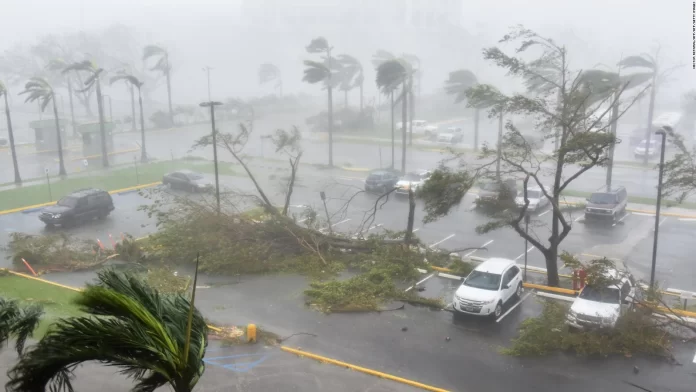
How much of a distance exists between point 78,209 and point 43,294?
9.37 metres

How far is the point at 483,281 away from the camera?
58.0ft

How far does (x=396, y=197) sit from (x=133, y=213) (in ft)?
44.6

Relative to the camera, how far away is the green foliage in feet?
47.6

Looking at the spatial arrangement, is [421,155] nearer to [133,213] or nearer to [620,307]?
[133,213]

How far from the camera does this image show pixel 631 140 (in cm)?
5069

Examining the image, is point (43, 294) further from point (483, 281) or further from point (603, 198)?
point (603, 198)

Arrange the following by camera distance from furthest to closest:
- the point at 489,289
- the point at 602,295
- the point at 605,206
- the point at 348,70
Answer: the point at 348,70 < the point at 605,206 < the point at 489,289 < the point at 602,295

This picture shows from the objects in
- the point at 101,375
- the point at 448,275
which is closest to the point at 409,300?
the point at 448,275

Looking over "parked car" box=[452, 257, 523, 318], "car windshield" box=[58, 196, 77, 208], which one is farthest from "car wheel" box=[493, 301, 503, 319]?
"car windshield" box=[58, 196, 77, 208]

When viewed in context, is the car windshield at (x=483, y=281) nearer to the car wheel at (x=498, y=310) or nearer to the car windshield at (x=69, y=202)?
the car wheel at (x=498, y=310)

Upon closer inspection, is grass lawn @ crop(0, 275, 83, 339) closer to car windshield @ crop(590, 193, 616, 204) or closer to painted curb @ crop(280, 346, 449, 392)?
painted curb @ crop(280, 346, 449, 392)

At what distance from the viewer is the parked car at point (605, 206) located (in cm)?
2753

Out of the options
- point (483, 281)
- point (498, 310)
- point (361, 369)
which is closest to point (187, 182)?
point (483, 281)

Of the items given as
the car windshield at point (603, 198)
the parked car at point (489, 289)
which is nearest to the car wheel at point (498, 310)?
the parked car at point (489, 289)
